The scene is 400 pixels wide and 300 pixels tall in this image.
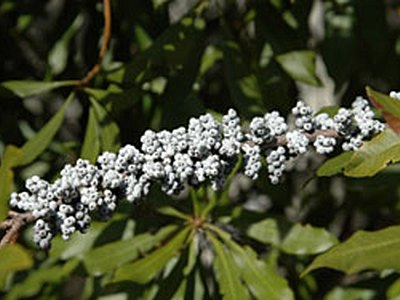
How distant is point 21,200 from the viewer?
1045 mm

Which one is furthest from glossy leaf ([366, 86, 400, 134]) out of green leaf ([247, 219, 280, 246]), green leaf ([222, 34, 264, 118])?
green leaf ([247, 219, 280, 246])

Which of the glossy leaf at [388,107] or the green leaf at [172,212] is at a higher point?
the green leaf at [172,212]

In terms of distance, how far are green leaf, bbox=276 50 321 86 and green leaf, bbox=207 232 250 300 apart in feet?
1.07

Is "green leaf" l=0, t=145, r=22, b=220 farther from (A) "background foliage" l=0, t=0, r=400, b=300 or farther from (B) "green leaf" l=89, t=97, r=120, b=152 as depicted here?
(B) "green leaf" l=89, t=97, r=120, b=152

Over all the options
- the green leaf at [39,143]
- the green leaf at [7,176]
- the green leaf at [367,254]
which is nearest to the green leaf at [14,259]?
the green leaf at [7,176]

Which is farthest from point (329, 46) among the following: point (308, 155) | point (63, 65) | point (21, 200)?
point (21, 200)

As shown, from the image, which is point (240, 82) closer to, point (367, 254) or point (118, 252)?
point (118, 252)

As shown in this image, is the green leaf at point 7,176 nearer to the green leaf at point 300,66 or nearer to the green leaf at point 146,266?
the green leaf at point 146,266

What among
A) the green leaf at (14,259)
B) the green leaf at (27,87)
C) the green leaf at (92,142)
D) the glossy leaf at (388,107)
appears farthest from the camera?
the green leaf at (27,87)

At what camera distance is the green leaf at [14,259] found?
2.92 ft

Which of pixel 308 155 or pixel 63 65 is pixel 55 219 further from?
pixel 308 155

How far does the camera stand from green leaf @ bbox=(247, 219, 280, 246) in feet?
5.25

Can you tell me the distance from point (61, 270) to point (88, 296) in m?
0.08

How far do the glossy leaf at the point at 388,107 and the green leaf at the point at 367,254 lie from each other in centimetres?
16
